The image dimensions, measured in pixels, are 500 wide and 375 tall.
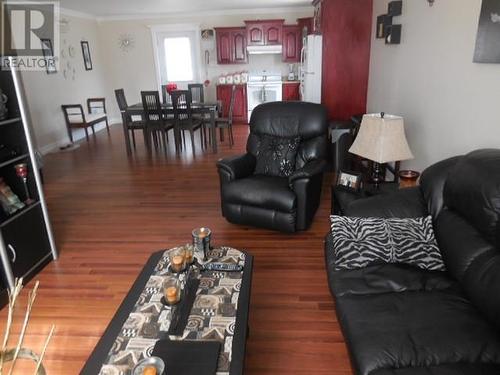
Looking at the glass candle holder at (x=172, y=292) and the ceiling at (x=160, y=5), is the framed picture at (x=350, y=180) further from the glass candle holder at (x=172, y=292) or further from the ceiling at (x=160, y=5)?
the ceiling at (x=160, y=5)

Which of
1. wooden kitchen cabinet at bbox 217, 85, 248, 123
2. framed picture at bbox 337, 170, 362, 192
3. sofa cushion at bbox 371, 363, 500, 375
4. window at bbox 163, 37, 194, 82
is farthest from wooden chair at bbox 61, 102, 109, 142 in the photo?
sofa cushion at bbox 371, 363, 500, 375

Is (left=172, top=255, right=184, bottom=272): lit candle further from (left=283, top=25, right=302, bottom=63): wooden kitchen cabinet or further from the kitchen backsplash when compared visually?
the kitchen backsplash

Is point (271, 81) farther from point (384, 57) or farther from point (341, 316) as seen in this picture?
point (341, 316)

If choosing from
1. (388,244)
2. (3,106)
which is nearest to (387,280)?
(388,244)

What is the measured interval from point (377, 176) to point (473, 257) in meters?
1.13

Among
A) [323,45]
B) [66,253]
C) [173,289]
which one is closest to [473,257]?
[173,289]

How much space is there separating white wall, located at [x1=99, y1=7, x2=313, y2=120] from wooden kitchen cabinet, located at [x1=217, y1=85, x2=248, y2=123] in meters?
0.58

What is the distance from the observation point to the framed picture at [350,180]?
2.57m

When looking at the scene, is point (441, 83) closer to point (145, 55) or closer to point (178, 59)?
point (178, 59)

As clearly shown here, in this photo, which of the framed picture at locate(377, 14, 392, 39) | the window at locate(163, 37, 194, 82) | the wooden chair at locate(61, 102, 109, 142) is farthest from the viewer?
the window at locate(163, 37, 194, 82)

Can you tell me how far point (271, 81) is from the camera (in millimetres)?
7398

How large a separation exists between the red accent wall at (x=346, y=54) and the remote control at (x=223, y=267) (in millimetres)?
3560

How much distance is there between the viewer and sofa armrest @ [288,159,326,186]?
9.14 feet

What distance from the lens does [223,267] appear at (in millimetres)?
1844
